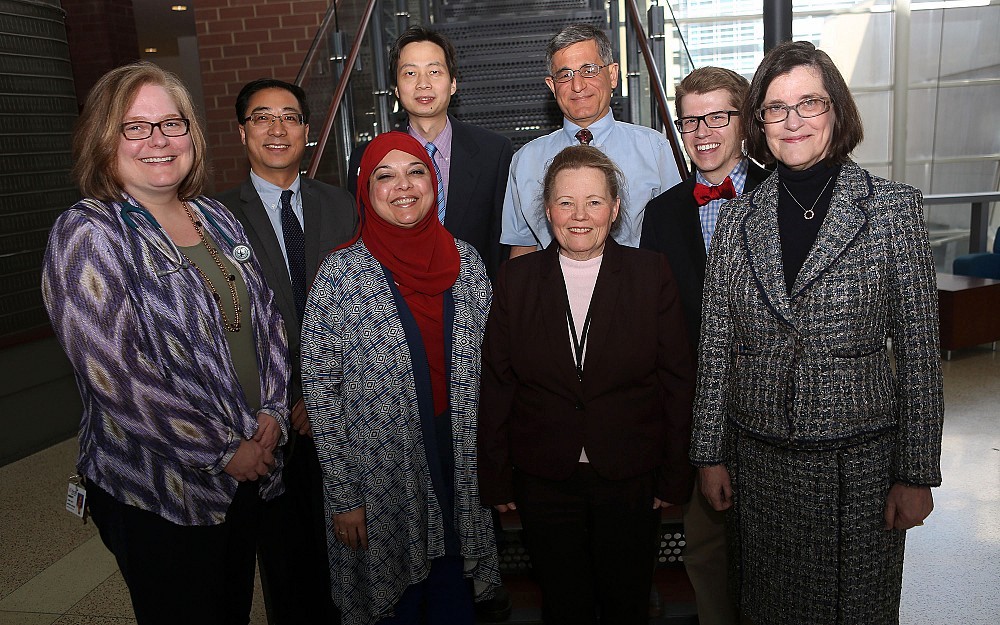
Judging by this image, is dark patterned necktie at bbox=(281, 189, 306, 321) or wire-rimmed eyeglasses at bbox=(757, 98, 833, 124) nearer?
wire-rimmed eyeglasses at bbox=(757, 98, 833, 124)

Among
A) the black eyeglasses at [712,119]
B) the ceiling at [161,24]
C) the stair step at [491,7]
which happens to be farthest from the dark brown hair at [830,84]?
the ceiling at [161,24]

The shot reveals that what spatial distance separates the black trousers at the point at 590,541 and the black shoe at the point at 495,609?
0.63 m

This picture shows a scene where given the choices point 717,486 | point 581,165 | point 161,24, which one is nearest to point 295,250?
point 581,165

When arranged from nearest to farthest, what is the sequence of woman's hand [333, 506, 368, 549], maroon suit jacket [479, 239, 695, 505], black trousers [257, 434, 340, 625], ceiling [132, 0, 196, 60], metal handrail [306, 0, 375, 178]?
maroon suit jacket [479, 239, 695, 505]
woman's hand [333, 506, 368, 549]
black trousers [257, 434, 340, 625]
metal handrail [306, 0, 375, 178]
ceiling [132, 0, 196, 60]

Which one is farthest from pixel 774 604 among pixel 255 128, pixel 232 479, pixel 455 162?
pixel 255 128

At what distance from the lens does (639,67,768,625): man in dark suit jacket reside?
7.64 ft

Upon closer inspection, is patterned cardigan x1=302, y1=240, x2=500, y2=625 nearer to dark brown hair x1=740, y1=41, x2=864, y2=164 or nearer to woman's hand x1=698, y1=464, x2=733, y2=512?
woman's hand x1=698, y1=464, x2=733, y2=512

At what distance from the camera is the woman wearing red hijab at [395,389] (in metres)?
2.21

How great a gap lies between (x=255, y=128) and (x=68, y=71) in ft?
15.3

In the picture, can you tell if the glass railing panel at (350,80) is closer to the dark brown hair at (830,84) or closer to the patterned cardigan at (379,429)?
the patterned cardigan at (379,429)

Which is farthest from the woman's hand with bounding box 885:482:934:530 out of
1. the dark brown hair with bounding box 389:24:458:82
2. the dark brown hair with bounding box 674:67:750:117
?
the dark brown hair with bounding box 389:24:458:82

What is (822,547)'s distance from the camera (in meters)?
1.89

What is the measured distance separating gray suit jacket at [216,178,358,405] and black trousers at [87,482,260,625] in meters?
0.62

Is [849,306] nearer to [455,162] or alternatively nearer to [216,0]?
[455,162]
